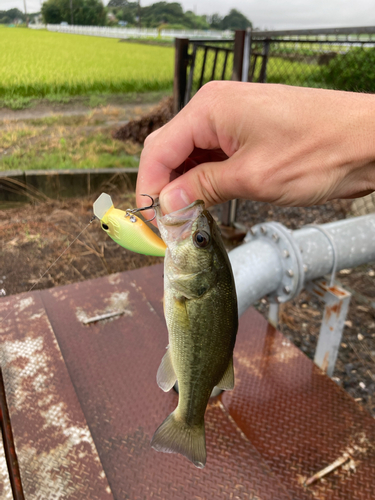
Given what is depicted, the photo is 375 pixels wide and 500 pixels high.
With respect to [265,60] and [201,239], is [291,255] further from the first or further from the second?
[265,60]

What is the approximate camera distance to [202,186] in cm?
104

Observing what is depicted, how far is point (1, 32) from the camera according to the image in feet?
3.88

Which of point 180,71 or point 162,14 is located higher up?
point 162,14

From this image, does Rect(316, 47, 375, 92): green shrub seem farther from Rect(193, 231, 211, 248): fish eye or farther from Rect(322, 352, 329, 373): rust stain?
Rect(193, 231, 211, 248): fish eye

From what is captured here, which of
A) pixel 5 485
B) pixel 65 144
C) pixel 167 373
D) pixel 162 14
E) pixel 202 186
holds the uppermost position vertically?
pixel 162 14

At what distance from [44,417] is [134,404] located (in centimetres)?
37

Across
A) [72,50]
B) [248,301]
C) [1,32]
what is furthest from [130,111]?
[248,301]

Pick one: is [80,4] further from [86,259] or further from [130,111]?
[86,259]

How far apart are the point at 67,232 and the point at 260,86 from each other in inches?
34.1

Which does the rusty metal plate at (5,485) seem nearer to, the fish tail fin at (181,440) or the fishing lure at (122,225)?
the fish tail fin at (181,440)

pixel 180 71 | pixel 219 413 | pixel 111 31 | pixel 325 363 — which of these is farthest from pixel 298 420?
pixel 180 71

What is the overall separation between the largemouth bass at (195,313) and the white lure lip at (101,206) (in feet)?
0.48

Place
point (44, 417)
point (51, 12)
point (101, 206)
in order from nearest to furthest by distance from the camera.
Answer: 1. point (101, 206)
2. point (51, 12)
3. point (44, 417)

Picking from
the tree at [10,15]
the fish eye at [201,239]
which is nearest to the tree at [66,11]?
the tree at [10,15]
